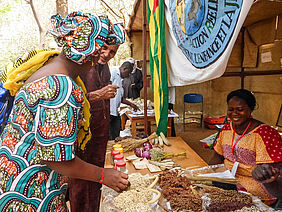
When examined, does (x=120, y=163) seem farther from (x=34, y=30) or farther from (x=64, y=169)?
(x=34, y=30)

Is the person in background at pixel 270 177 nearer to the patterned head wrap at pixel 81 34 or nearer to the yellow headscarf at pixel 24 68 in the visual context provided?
the patterned head wrap at pixel 81 34

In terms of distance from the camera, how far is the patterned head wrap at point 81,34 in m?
1.06

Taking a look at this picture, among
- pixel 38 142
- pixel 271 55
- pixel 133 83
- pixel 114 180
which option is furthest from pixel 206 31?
pixel 133 83

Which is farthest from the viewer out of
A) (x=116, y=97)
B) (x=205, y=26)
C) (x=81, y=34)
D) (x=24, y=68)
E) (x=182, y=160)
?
(x=116, y=97)

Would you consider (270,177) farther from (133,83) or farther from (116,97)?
(133,83)

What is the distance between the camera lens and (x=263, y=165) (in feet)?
5.91

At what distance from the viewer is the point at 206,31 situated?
1.64m

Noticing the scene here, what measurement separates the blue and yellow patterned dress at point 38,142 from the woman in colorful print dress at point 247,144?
1.53 m

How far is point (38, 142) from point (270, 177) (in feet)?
5.72

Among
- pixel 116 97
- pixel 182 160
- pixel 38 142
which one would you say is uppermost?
pixel 38 142

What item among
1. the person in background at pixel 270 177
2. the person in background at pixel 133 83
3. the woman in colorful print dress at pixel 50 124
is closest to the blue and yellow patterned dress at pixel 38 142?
the woman in colorful print dress at pixel 50 124

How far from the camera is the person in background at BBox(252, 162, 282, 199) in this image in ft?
5.83

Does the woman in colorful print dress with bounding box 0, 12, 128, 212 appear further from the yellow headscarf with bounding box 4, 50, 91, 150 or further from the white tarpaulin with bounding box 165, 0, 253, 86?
the white tarpaulin with bounding box 165, 0, 253, 86

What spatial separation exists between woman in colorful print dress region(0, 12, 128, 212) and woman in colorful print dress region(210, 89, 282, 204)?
1253 millimetres
